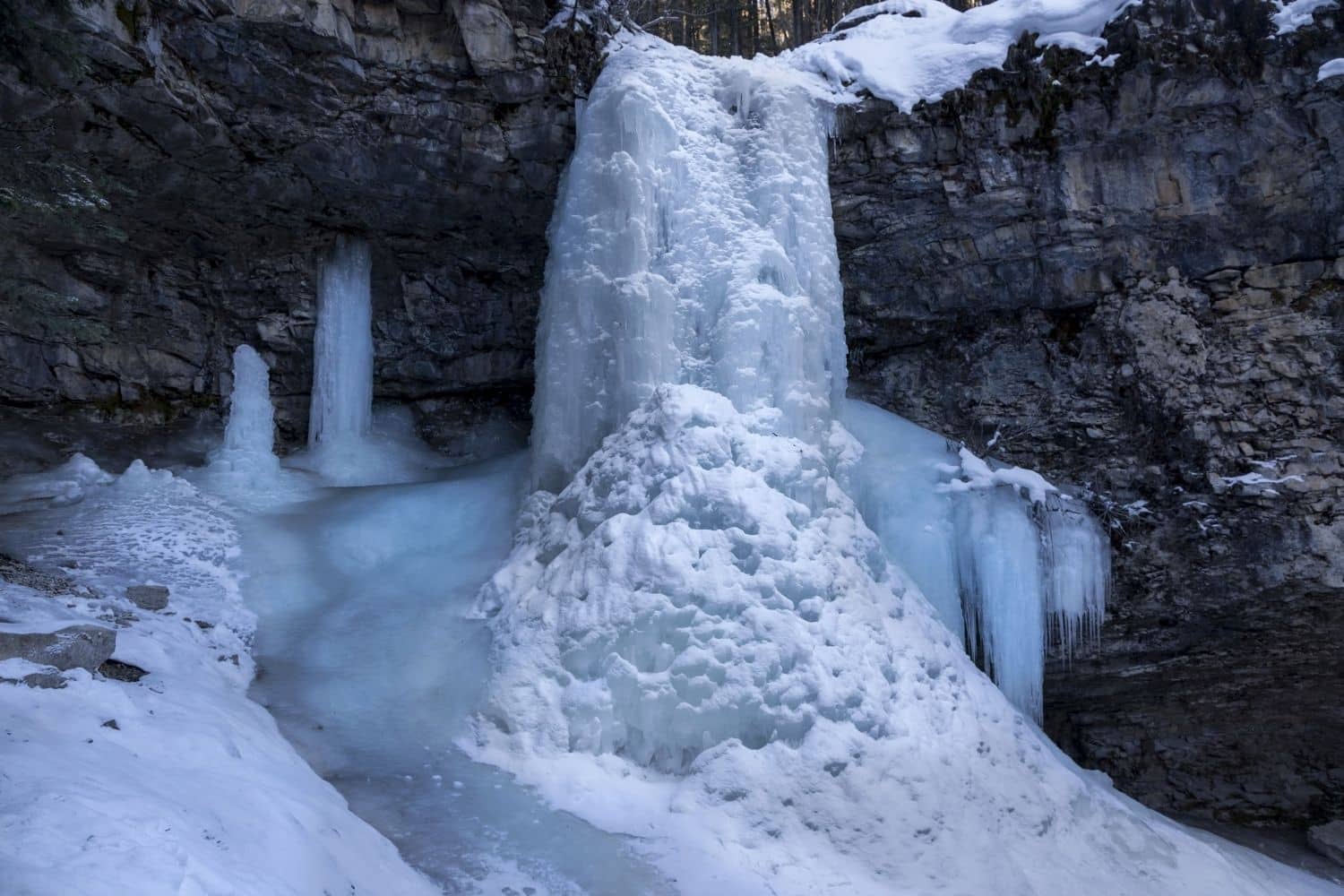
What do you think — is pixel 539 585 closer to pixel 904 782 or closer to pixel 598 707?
pixel 598 707

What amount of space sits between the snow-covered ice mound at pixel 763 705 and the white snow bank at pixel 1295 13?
241 inches

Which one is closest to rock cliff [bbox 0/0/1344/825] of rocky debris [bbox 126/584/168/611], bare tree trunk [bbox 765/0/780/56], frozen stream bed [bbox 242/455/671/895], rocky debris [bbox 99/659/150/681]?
rocky debris [bbox 126/584/168/611]

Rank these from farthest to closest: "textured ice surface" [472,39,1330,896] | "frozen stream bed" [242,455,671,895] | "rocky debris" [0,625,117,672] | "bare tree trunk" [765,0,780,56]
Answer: "bare tree trunk" [765,0,780,56] → "textured ice surface" [472,39,1330,896] → "frozen stream bed" [242,455,671,895] → "rocky debris" [0,625,117,672]

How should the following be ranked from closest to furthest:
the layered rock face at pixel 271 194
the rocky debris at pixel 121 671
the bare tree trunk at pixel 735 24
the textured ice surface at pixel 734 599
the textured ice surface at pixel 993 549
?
1. the rocky debris at pixel 121 671
2. the textured ice surface at pixel 734 599
3. the layered rock face at pixel 271 194
4. the textured ice surface at pixel 993 549
5. the bare tree trunk at pixel 735 24

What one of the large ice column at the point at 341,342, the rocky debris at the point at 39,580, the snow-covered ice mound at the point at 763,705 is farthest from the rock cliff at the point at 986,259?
the snow-covered ice mound at the point at 763,705

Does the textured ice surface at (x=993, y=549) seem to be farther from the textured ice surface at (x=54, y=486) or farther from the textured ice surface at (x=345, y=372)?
the textured ice surface at (x=54, y=486)

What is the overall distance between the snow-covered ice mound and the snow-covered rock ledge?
1.81m

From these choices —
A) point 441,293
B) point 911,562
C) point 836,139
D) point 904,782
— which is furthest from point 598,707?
point 441,293

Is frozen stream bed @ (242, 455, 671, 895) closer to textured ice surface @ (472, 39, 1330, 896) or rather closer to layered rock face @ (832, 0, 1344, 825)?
textured ice surface @ (472, 39, 1330, 896)

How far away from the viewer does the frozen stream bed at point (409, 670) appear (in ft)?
16.4

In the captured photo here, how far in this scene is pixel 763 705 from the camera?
6.32 metres

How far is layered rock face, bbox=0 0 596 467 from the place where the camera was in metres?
8.32

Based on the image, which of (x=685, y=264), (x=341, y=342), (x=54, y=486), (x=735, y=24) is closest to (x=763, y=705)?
(x=685, y=264)

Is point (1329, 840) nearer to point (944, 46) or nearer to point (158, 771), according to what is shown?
point (944, 46)
